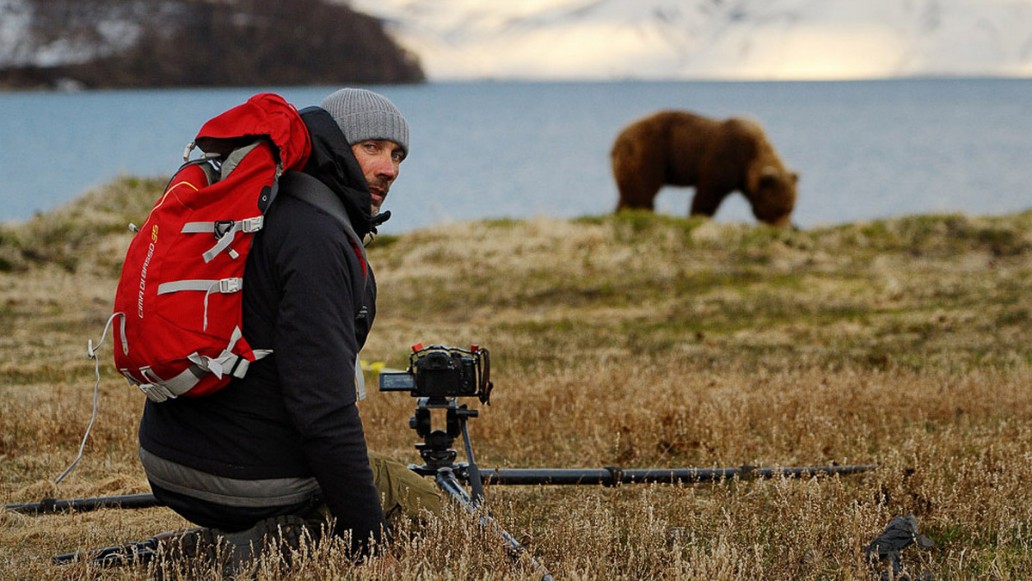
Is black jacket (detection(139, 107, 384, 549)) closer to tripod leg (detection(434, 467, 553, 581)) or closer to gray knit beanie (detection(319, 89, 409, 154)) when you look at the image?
gray knit beanie (detection(319, 89, 409, 154))

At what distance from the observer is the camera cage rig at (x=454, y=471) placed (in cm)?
455

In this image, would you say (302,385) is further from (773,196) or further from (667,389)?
(773,196)

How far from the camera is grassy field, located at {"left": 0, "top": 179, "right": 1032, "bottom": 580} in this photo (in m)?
4.80

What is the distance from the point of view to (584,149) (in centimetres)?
7531

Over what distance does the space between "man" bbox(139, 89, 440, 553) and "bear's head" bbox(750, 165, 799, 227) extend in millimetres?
17151

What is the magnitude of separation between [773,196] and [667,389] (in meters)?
13.2

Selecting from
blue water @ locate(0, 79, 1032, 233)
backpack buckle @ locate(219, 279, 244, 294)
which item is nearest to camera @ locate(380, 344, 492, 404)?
backpack buckle @ locate(219, 279, 244, 294)

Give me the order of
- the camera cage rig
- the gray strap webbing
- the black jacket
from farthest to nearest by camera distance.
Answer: the camera cage rig → the black jacket → the gray strap webbing

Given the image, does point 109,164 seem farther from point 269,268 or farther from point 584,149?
point 269,268

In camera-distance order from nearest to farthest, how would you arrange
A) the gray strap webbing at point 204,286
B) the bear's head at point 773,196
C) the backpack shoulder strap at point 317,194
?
Result: the gray strap webbing at point 204,286 → the backpack shoulder strap at point 317,194 → the bear's head at point 773,196

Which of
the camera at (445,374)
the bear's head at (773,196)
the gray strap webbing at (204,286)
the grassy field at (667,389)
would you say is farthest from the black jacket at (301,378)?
the bear's head at (773,196)

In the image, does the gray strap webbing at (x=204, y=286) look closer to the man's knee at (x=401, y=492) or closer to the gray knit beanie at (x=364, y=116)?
the gray knit beanie at (x=364, y=116)

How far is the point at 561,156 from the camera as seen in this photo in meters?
69.2

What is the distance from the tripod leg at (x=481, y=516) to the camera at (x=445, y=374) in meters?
0.41
